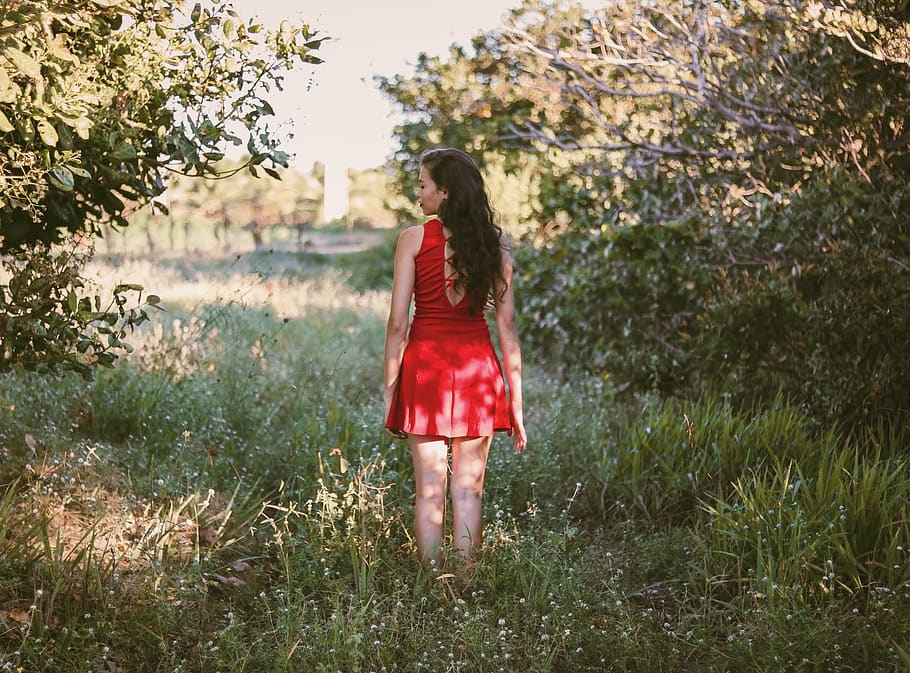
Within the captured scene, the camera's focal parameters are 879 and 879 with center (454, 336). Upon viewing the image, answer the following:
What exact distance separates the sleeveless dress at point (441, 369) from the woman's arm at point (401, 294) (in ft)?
0.13

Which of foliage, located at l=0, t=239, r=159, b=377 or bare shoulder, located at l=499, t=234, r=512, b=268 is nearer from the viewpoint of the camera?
foliage, located at l=0, t=239, r=159, b=377

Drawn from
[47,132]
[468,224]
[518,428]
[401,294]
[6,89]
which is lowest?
[518,428]

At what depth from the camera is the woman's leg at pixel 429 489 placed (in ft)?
13.1

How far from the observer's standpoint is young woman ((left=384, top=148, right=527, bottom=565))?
3.91m

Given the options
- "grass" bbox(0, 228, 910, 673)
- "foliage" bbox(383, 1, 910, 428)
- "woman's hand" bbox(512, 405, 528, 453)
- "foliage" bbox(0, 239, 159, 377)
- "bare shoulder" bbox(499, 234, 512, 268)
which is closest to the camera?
"grass" bbox(0, 228, 910, 673)

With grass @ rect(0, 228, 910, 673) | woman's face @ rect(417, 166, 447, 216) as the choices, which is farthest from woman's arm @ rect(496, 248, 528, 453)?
grass @ rect(0, 228, 910, 673)

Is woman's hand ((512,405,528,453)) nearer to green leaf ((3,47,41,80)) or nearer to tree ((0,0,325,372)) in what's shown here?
tree ((0,0,325,372))

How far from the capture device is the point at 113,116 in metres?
3.49

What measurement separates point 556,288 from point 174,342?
12.8ft

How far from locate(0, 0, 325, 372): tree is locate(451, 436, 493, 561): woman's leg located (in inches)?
58.7

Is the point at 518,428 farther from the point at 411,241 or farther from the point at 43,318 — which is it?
the point at 43,318

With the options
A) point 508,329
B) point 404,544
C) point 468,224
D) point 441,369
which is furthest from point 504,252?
point 404,544

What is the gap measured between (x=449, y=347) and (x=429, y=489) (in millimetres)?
653

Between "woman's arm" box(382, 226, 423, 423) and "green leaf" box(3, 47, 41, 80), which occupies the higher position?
"green leaf" box(3, 47, 41, 80)
